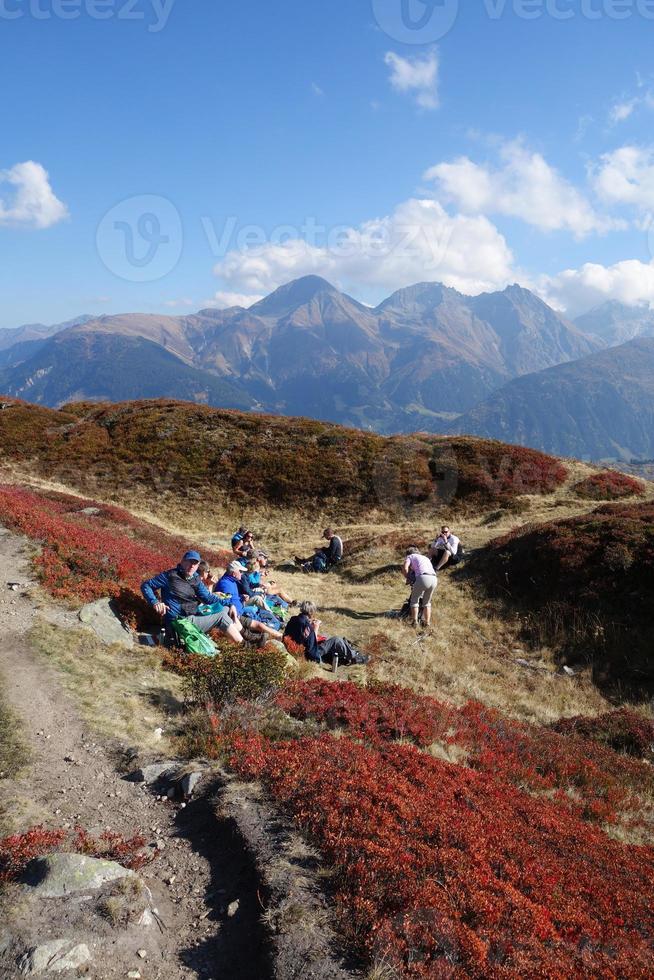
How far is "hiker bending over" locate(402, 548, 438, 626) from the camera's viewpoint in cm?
1725

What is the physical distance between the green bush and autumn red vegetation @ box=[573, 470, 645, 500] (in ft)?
103

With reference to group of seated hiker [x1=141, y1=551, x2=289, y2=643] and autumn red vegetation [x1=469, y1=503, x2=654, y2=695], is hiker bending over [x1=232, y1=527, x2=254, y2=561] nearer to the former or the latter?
group of seated hiker [x1=141, y1=551, x2=289, y2=643]

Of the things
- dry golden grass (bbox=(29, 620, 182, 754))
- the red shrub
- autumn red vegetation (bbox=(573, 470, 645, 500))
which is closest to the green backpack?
dry golden grass (bbox=(29, 620, 182, 754))

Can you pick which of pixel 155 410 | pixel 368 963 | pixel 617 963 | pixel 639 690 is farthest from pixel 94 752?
pixel 155 410

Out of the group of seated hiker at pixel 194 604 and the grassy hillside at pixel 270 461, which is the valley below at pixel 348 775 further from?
the grassy hillside at pixel 270 461

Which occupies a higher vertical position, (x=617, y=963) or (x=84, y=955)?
(x=84, y=955)

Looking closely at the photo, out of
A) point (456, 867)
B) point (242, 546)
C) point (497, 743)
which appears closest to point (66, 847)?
point (456, 867)

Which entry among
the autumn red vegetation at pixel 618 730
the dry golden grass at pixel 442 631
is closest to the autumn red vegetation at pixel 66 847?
the dry golden grass at pixel 442 631

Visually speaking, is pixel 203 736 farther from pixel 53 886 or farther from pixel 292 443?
pixel 292 443

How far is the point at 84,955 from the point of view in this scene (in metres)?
4.23

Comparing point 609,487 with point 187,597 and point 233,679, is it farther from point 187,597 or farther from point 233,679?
point 233,679

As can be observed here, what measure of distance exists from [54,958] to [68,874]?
791 millimetres

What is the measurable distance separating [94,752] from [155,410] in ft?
159

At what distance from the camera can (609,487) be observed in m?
35.7
